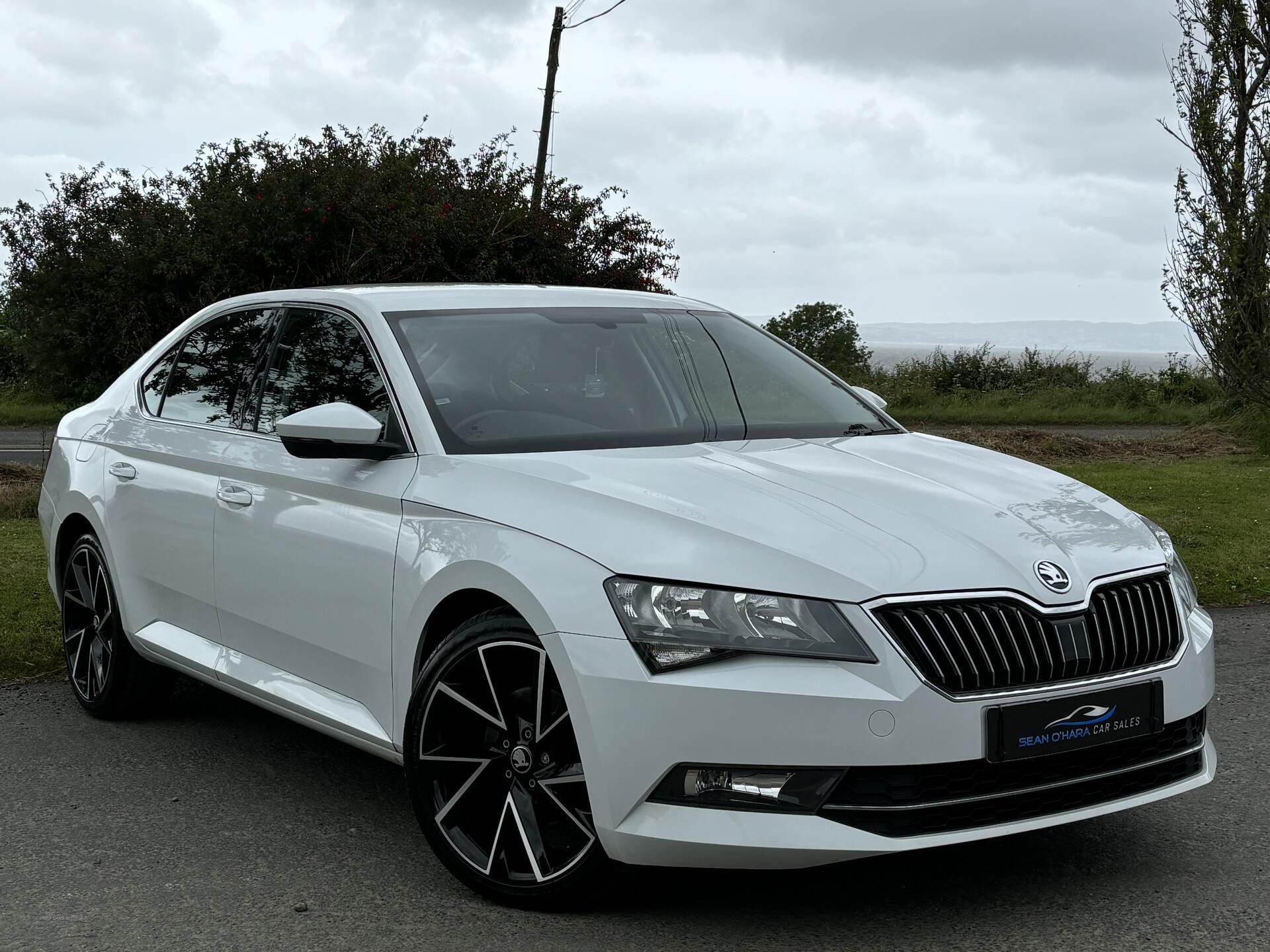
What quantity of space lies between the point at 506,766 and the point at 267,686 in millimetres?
1238

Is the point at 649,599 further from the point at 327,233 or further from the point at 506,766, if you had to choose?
the point at 327,233

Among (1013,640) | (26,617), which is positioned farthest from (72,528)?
(1013,640)

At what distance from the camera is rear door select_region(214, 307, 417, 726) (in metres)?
4.06

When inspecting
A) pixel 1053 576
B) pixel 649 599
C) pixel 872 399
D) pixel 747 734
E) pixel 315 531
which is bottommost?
pixel 747 734

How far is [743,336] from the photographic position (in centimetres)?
523

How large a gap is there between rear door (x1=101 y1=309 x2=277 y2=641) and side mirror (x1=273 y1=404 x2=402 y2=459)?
2.91 ft

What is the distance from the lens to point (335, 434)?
4.01 m

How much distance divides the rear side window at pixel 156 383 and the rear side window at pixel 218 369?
0.16 ft

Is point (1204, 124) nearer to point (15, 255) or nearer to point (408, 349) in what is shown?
point (408, 349)

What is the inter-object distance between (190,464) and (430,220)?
1301 centimetres

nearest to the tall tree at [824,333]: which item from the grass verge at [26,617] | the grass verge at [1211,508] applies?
the grass verge at [1211,508]

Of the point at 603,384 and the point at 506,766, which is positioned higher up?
the point at 603,384

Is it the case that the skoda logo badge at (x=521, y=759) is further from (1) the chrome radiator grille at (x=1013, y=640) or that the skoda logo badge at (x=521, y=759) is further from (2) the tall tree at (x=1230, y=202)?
(2) the tall tree at (x=1230, y=202)

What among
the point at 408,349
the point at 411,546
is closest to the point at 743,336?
the point at 408,349
